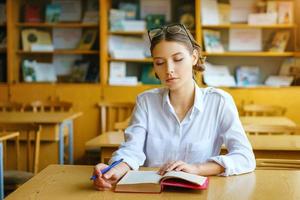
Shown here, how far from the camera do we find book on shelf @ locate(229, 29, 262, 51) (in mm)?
5551

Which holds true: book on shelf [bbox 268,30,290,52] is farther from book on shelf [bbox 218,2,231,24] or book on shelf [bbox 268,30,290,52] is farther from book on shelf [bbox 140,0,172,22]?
book on shelf [bbox 140,0,172,22]

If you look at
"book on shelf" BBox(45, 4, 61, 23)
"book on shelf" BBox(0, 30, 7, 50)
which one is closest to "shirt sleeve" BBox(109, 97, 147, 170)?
"book on shelf" BBox(45, 4, 61, 23)

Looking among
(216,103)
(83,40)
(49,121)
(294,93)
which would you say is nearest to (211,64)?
(294,93)

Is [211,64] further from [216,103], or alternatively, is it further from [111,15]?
[216,103]

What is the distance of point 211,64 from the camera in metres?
5.62

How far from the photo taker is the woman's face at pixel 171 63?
1.81 meters

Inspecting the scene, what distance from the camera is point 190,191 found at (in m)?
1.54

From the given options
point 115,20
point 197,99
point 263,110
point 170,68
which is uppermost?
point 115,20

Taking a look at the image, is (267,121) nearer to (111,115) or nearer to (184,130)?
(111,115)

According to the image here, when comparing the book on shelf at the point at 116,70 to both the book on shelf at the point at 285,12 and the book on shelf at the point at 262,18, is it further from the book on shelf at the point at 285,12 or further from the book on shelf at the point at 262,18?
the book on shelf at the point at 285,12

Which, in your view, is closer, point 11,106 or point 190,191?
point 190,191

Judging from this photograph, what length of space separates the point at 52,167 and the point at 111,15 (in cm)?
374

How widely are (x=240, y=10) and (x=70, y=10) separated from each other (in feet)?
6.22

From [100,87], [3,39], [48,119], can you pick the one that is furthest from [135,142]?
[3,39]
